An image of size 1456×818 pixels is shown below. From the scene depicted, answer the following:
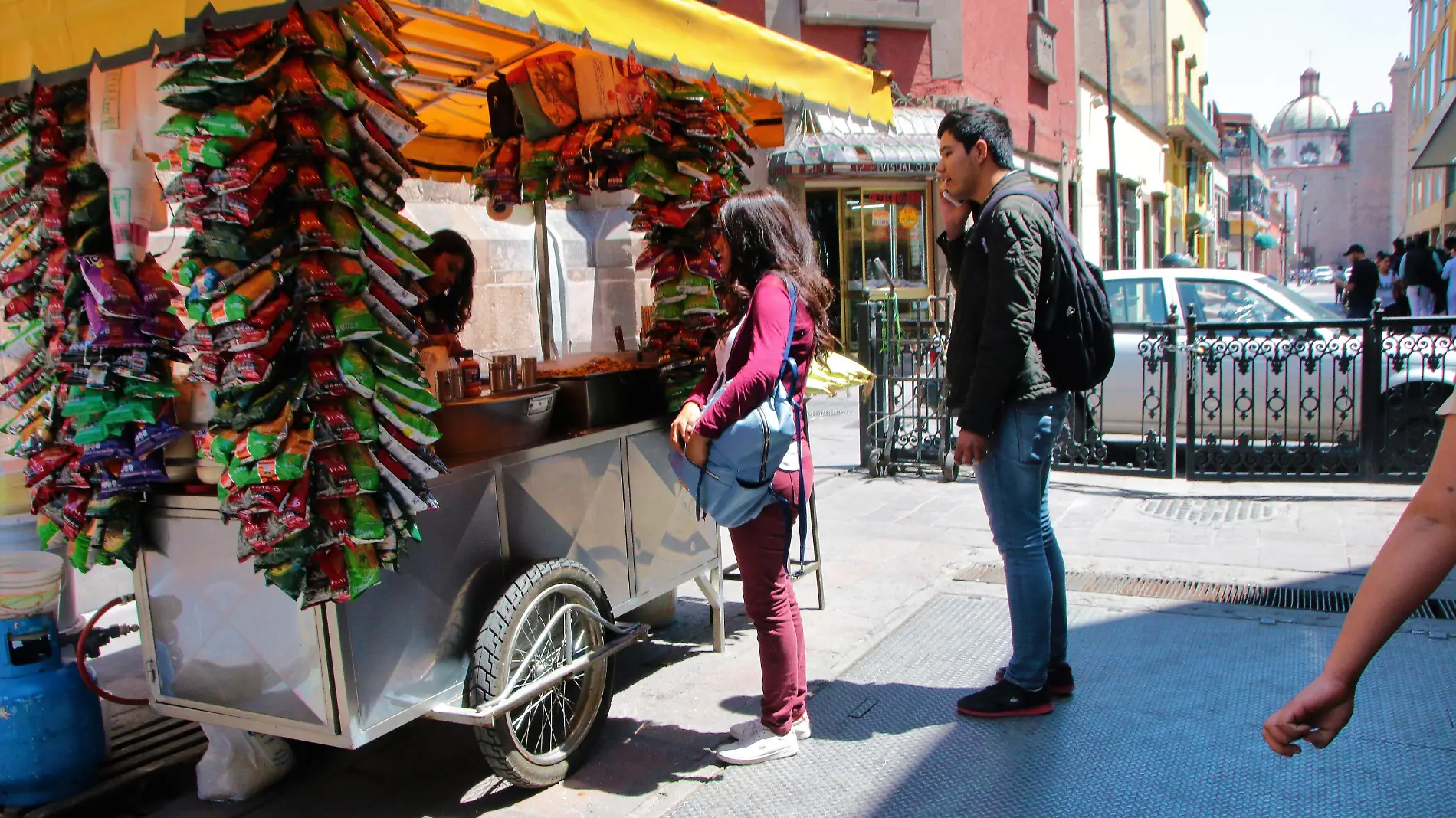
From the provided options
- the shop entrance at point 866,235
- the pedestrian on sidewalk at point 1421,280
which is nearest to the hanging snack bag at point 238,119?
the shop entrance at point 866,235

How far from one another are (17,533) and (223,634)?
1152 mm

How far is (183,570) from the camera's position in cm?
316

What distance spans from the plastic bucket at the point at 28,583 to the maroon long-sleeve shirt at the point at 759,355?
226 cm

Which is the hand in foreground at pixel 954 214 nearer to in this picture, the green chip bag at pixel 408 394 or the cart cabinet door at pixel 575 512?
the cart cabinet door at pixel 575 512

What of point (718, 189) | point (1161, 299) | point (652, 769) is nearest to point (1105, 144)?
point (1161, 299)

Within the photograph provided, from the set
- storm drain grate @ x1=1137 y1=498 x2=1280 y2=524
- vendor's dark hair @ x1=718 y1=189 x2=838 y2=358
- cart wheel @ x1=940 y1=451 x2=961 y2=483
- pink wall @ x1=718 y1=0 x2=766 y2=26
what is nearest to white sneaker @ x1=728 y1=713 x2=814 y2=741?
vendor's dark hair @ x1=718 y1=189 x2=838 y2=358

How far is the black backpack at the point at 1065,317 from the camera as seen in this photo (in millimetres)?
3570

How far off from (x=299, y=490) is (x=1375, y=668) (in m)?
4.12

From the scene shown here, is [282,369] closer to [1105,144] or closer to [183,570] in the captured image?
[183,570]

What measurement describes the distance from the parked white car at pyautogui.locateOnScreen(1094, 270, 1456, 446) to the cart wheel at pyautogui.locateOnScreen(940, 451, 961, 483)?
1313 millimetres

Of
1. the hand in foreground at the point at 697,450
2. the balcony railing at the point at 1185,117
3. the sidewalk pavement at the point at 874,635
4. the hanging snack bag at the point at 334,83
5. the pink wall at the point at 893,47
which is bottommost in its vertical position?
the sidewalk pavement at the point at 874,635

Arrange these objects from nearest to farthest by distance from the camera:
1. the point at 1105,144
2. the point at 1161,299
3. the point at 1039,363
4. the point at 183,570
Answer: the point at 183,570 < the point at 1039,363 < the point at 1161,299 < the point at 1105,144

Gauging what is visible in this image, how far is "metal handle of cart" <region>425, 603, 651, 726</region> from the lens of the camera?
10.2 ft

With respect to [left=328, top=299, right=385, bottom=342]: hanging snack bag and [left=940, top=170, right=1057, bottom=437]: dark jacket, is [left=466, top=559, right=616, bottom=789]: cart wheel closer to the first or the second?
[left=328, top=299, right=385, bottom=342]: hanging snack bag
